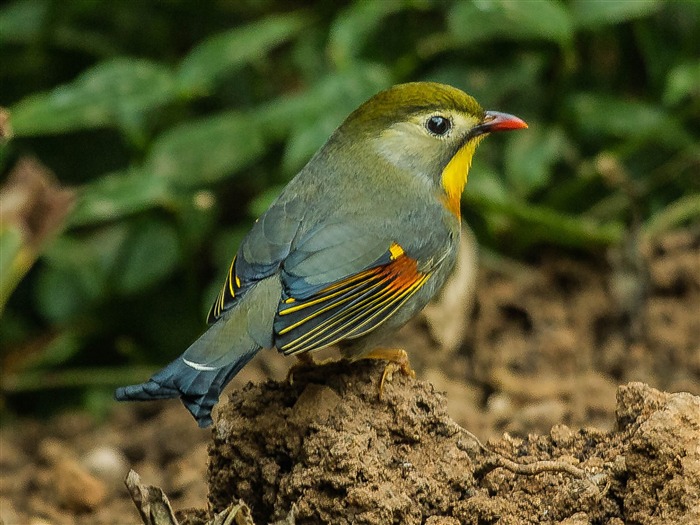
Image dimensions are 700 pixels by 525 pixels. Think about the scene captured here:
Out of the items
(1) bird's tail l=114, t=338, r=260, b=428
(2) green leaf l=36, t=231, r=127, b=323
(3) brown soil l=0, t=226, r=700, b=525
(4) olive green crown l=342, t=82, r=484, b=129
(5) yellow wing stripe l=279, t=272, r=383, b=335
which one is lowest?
(2) green leaf l=36, t=231, r=127, b=323

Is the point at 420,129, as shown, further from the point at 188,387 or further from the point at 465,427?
the point at 188,387

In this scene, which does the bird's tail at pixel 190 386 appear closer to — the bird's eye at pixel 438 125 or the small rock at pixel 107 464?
the bird's eye at pixel 438 125

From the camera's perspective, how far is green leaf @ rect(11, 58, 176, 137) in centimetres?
550

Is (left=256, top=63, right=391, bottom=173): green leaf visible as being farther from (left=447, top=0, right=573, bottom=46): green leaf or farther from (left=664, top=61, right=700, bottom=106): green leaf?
(left=664, top=61, right=700, bottom=106): green leaf

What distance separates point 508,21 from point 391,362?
324 centimetres

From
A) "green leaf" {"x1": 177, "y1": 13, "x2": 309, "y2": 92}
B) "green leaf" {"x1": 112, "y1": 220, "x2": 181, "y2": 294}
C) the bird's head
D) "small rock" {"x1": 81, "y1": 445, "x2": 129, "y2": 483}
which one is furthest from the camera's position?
"green leaf" {"x1": 112, "y1": 220, "x2": 181, "y2": 294}

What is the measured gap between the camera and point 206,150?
19.7ft

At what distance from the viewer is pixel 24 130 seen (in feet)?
17.9

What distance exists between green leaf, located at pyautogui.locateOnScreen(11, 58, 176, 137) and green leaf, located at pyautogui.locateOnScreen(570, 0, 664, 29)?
2159mm

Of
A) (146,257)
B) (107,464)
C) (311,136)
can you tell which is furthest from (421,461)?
(146,257)

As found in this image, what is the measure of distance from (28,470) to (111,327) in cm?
139

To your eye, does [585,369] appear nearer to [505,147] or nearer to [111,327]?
[505,147]

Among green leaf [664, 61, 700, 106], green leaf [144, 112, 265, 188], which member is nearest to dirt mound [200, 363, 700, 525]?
green leaf [144, 112, 265, 188]

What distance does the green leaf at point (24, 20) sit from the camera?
6.41 metres
